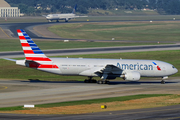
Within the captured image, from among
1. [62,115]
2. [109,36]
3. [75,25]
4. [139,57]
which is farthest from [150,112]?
[75,25]

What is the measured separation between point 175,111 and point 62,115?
1149cm

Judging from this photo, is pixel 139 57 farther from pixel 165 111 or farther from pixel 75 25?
pixel 75 25

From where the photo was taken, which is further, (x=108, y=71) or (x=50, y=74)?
(x=50, y=74)

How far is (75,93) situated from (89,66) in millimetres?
9935

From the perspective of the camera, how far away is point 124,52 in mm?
88812

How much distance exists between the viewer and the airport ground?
31906mm

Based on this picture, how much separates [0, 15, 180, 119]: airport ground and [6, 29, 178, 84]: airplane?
203 cm

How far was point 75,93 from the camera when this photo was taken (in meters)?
45.5

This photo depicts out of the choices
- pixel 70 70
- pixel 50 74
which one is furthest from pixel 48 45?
pixel 70 70

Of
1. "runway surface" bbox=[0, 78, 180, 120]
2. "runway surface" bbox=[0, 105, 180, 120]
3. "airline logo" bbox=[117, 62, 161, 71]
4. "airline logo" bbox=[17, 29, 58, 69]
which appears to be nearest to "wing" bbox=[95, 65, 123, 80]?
"airline logo" bbox=[117, 62, 161, 71]

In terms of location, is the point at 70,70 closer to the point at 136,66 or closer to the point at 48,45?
the point at 136,66

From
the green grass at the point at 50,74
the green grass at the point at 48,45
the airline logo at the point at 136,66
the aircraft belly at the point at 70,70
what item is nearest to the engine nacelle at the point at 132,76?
the airline logo at the point at 136,66

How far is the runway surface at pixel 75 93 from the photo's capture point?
31.0 meters

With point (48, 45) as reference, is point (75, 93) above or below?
below
